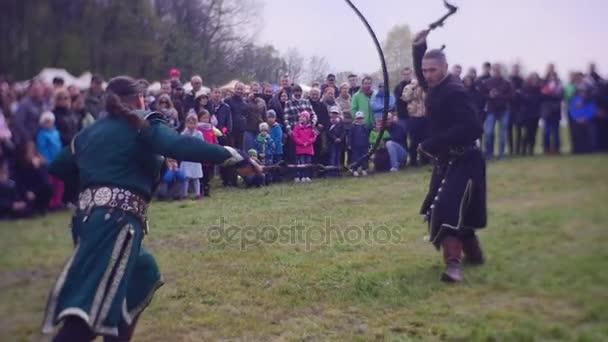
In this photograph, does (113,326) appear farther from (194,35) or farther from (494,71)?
(494,71)

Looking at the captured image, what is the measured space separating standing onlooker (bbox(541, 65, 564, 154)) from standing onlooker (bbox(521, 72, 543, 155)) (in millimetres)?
51

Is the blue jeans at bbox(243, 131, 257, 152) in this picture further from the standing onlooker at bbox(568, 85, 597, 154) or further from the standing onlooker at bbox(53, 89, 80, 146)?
the standing onlooker at bbox(568, 85, 597, 154)

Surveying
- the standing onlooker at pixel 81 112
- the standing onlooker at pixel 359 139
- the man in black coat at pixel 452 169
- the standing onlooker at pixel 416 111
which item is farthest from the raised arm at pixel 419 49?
the standing onlooker at pixel 81 112

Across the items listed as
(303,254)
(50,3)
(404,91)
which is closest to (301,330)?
(303,254)

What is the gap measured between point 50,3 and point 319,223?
2.01 meters

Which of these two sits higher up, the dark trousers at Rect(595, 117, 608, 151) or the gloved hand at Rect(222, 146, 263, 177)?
the dark trousers at Rect(595, 117, 608, 151)

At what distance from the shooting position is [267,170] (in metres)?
3.51

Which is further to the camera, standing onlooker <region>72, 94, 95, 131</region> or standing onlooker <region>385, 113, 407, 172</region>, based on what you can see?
standing onlooker <region>385, 113, 407, 172</region>

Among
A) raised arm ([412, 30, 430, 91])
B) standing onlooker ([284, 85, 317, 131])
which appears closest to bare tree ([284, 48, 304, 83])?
standing onlooker ([284, 85, 317, 131])

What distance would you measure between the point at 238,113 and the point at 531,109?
5.69 feet

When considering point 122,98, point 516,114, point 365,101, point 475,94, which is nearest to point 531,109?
point 516,114

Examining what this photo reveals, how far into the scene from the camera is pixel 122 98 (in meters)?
2.88

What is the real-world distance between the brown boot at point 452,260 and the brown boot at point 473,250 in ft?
0.41

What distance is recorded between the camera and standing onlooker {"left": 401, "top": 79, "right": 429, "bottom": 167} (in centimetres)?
395
